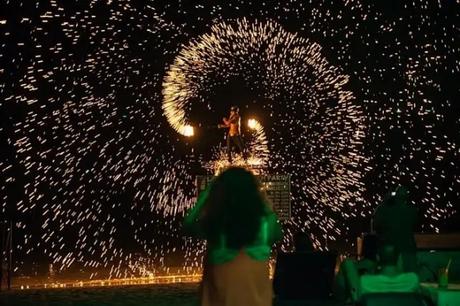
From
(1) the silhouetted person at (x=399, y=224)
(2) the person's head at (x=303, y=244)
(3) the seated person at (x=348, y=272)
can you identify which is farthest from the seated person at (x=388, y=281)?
(2) the person's head at (x=303, y=244)

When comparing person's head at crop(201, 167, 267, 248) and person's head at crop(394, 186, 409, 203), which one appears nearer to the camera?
person's head at crop(201, 167, 267, 248)

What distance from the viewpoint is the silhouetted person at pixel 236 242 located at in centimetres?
516

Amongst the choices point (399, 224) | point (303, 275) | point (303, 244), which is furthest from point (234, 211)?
point (399, 224)

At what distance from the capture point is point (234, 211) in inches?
204

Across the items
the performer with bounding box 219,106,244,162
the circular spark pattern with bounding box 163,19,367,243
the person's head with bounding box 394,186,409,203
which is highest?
the circular spark pattern with bounding box 163,19,367,243

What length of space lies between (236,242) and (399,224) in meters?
5.62

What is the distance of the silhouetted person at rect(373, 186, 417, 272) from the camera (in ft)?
33.8

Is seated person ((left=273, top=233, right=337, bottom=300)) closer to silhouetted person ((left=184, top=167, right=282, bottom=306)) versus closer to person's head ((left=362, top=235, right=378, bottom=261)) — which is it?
person's head ((left=362, top=235, right=378, bottom=261))

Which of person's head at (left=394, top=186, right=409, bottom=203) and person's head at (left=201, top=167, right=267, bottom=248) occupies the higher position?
person's head at (left=394, top=186, right=409, bottom=203)

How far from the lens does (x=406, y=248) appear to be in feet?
33.8

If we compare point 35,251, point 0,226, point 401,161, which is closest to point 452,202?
point 401,161

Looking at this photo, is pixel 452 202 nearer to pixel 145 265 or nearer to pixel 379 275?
pixel 145 265

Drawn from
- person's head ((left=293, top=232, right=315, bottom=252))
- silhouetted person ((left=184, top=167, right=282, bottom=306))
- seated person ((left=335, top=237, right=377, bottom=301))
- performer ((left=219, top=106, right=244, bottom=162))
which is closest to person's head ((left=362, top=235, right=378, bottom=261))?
seated person ((left=335, top=237, right=377, bottom=301))

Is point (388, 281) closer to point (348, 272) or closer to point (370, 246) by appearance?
point (348, 272)
